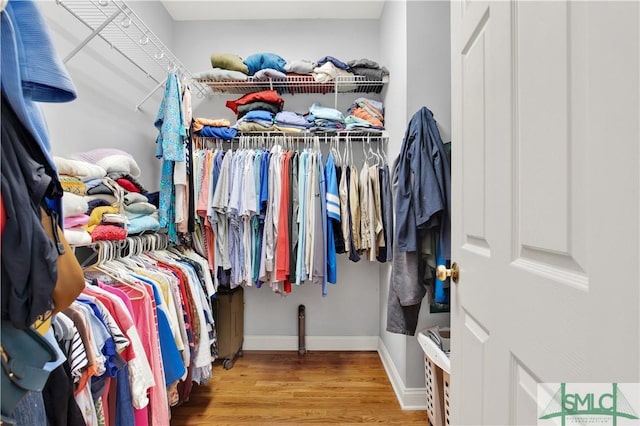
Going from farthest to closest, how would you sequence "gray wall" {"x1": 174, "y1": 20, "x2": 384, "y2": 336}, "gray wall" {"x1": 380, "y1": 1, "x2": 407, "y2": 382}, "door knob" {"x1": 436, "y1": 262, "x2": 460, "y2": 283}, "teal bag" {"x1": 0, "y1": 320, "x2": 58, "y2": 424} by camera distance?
"gray wall" {"x1": 174, "y1": 20, "x2": 384, "y2": 336}
"gray wall" {"x1": 380, "y1": 1, "x2": 407, "y2": 382}
"door knob" {"x1": 436, "y1": 262, "x2": 460, "y2": 283}
"teal bag" {"x1": 0, "y1": 320, "x2": 58, "y2": 424}

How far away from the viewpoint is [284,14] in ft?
8.76

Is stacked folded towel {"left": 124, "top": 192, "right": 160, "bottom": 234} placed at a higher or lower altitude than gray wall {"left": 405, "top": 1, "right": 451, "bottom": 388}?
lower

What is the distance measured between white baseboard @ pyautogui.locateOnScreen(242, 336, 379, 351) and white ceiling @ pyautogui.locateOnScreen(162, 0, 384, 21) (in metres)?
2.72

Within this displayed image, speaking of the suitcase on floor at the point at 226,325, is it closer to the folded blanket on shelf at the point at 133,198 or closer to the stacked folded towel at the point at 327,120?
the folded blanket on shelf at the point at 133,198

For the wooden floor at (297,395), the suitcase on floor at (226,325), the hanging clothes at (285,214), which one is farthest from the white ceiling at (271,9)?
the wooden floor at (297,395)

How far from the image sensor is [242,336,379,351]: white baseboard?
2.75 metres

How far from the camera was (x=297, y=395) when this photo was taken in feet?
6.68

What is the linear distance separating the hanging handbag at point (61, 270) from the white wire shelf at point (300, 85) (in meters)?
2.00

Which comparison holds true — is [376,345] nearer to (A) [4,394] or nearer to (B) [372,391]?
(B) [372,391]

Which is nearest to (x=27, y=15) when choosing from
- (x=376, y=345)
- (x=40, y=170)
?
(x=40, y=170)

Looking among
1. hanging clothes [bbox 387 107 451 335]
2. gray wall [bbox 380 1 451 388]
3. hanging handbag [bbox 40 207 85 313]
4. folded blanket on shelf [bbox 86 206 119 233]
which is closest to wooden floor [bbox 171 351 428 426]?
gray wall [bbox 380 1 451 388]

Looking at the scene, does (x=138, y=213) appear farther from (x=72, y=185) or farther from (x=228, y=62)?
(x=228, y=62)

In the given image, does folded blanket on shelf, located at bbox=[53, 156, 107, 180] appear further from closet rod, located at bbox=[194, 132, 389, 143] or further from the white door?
the white door

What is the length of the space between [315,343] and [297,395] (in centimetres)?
73
